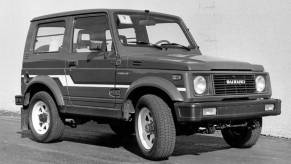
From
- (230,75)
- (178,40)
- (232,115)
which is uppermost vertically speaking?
(178,40)

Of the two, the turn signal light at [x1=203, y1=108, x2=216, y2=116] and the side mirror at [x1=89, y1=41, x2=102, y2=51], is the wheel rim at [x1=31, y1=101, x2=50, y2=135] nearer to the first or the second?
the side mirror at [x1=89, y1=41, x2=102, y2=51]

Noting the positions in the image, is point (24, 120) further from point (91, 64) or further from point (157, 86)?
point (157, 86)

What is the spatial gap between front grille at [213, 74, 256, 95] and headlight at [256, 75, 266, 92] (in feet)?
0.36

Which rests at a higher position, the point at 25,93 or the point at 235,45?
the point at 235,45

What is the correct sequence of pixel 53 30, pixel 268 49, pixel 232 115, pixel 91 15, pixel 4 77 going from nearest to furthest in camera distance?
pixel 232 115, pixel 91 15, pixel 53 30, pixel 268 49, pixel 4 77

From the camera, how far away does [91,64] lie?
774 cm

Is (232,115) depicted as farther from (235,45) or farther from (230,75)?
(235,45)

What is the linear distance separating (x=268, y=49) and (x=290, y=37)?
0.45 meters

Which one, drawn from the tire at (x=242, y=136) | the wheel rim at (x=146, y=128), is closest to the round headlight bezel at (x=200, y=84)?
the wheel rim at (x=146, y=128)

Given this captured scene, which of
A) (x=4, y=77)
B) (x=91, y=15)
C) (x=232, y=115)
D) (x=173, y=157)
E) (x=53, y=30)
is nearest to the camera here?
(x=232, y=115)

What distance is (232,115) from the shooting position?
22.3 ft

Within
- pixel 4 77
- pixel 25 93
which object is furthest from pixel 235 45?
pixel 4 77

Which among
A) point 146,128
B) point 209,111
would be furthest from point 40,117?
point 209,111

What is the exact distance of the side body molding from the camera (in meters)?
6.58
